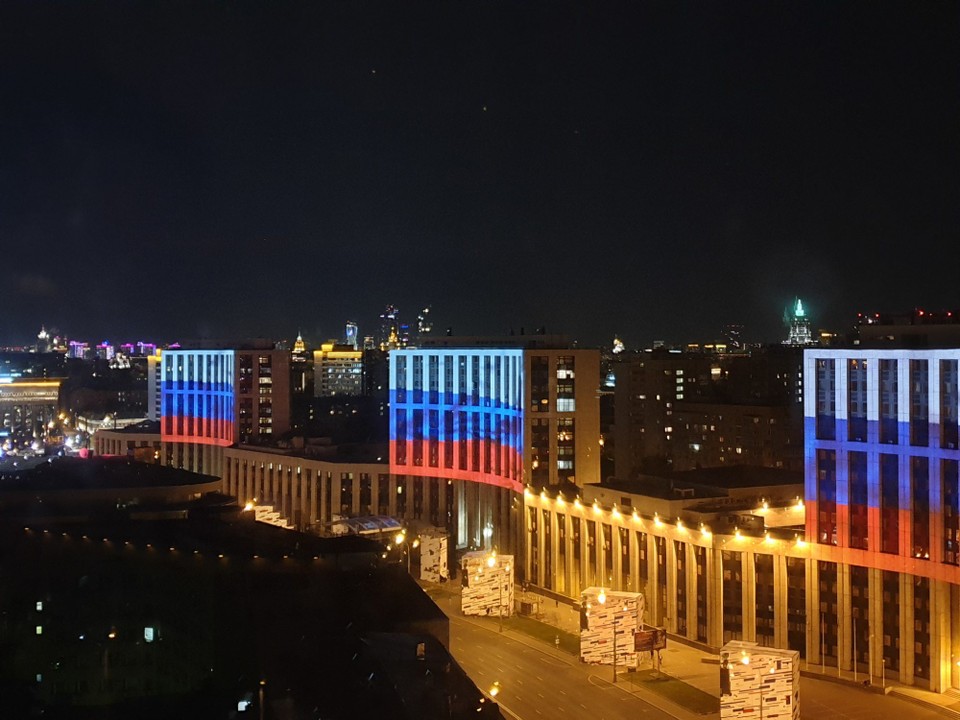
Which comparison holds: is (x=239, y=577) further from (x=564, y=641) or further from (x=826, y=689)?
(x=826, y=689)

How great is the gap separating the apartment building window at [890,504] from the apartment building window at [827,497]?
3.93ft

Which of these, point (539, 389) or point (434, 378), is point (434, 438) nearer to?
point (434, 378)

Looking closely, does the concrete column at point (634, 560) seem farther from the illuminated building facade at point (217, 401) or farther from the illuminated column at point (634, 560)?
the illuminated building facade at point (217, 401)

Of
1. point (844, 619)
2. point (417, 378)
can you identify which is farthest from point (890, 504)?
point (417, 378)

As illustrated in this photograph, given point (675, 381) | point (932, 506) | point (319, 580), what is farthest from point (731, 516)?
point (675, 381)

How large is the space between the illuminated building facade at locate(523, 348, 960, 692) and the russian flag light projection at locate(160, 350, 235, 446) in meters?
33.1

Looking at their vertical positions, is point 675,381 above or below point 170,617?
above

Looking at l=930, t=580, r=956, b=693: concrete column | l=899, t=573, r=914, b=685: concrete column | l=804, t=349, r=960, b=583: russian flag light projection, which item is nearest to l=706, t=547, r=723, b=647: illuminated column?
l=804, t=349, r=960, b=583: russian flag light projection

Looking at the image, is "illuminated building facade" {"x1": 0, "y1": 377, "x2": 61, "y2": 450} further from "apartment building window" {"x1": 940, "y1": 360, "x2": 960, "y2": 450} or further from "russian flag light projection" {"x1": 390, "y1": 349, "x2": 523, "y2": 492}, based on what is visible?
"apartment building window" {"x1": 940, "y1": 360, "x2": 960, "y2": 450}

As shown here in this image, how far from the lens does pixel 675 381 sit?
6694 cm

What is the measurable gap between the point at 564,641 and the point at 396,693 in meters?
11.5

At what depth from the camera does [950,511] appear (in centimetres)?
2242

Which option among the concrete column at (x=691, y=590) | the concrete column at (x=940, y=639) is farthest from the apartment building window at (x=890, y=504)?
the concrete column at (x=691, y=590)

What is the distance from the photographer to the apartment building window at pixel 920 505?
22828 mm
